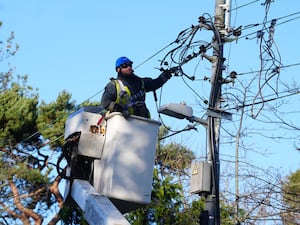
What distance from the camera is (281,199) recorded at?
41.6 ft

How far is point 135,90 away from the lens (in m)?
8.61

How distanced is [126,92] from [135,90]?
0.27 meters

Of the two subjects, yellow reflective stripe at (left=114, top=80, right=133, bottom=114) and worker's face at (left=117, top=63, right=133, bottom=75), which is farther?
worker's face at (left=117, top=63, right=133, bottom=75)

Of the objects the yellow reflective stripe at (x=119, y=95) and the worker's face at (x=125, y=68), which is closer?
the yellow reflective stripe at (x=119, y=95)

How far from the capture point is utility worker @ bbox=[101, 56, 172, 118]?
823 centimetres

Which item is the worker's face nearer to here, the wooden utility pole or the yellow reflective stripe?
the yellow reflective stripe

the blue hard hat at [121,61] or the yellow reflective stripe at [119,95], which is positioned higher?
the blue hard hat at [121,61]

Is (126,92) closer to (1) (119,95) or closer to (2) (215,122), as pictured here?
(1) (119,95)

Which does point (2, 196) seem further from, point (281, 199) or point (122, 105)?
point (122, 105)

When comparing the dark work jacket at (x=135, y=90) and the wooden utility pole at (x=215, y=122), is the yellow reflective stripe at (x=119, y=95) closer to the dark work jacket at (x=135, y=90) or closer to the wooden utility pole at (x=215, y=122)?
the dark work jacket at (x=135, y=90)

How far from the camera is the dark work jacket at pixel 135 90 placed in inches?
325

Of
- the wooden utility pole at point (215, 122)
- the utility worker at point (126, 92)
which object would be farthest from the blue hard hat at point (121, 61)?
the wooden utility pole at point (215, 122)

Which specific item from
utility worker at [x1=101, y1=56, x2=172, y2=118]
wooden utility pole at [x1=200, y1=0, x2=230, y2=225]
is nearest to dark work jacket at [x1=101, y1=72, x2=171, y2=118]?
utility worker at [x1=101, y1=56, x2=172, y2=118]

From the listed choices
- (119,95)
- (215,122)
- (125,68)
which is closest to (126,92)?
(119,95)
